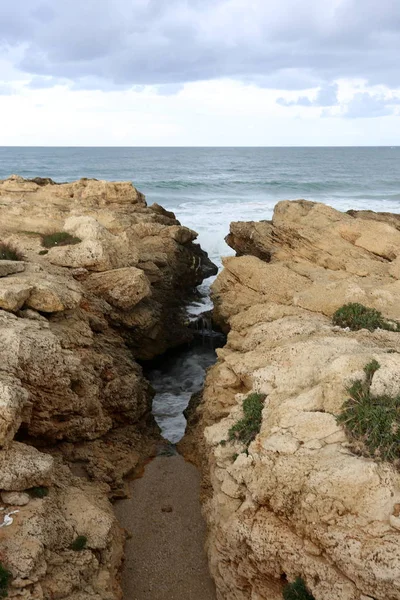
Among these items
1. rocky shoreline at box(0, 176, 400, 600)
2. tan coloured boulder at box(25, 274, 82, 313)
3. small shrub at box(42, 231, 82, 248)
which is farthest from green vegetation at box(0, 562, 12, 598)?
small shrub at box(42, 231, 82, 248)

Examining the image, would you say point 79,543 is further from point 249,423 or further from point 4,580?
point 249,423

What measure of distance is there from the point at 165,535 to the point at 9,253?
11.3 metres

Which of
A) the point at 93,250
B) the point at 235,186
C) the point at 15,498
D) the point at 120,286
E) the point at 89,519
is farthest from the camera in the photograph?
the point at 235,186

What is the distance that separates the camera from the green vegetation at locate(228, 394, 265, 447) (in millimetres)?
11375

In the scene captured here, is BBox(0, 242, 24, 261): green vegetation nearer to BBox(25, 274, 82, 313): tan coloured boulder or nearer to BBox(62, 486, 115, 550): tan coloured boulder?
BBox(25, 274, 82, 313): tan coloured boulder

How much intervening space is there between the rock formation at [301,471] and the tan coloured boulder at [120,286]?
153 inches

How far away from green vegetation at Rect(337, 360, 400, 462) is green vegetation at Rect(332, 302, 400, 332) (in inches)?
218

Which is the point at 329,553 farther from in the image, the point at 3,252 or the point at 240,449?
the point at 3,252

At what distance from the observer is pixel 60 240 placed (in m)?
21.2

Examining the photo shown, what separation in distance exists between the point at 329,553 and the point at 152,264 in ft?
52.5

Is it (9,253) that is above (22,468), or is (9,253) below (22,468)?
above

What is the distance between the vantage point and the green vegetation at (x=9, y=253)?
62.2ft

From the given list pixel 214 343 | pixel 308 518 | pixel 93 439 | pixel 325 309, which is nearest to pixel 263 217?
pixel 214 343

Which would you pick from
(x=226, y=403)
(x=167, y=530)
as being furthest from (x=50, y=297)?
(x=167, y=530)
